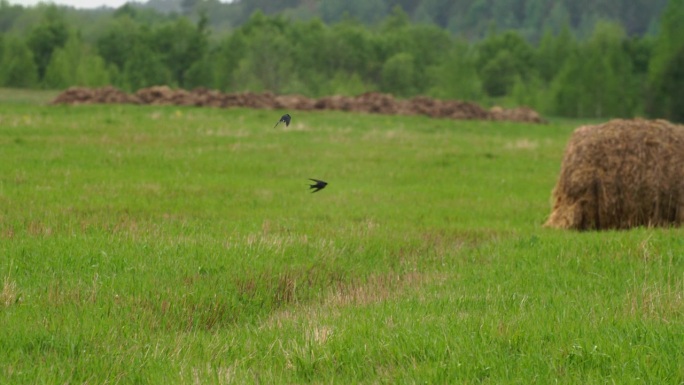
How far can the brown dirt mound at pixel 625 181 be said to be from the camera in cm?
1390

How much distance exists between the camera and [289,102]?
130ft

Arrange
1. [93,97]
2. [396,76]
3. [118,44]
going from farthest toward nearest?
1. [396,76]
2. [118,44]
3. [93,97]

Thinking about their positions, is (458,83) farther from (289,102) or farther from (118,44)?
(289,102)

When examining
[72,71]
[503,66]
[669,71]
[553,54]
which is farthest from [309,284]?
[503,66]

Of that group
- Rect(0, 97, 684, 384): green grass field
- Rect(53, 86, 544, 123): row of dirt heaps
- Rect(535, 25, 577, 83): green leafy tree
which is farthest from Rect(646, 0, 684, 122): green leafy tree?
Rect(0, 97, 684, 384): green grass field

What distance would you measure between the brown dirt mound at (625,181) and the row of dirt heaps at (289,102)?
A: 25126 mm

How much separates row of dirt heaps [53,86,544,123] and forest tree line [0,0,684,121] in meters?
28.7

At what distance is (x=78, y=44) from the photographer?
290 ft

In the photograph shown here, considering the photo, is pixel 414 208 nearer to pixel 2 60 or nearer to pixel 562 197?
pixel 562 197

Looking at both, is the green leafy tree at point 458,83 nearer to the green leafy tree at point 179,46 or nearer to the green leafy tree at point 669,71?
the green leafy tree at point 669,71

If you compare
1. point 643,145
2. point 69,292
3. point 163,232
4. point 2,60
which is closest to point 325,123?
point 643,145

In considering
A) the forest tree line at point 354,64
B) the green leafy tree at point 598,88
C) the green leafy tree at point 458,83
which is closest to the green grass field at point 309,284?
the forest tree line at point 354,64

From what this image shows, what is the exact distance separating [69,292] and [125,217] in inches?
191

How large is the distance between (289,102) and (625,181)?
26928 millimetres
